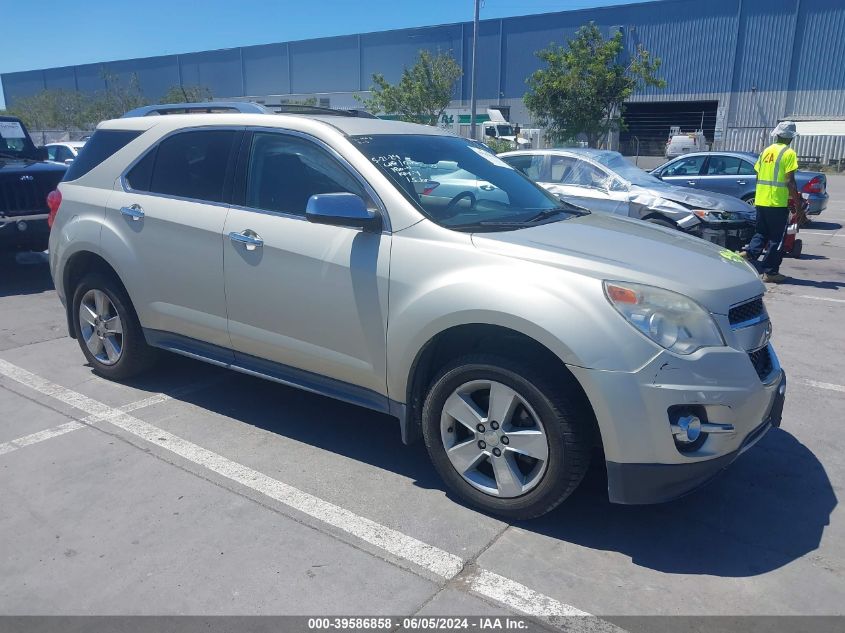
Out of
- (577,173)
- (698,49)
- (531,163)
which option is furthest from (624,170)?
(698,49)

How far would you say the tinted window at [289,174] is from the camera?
13.1 ft

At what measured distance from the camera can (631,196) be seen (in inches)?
385

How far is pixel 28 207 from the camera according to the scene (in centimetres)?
885

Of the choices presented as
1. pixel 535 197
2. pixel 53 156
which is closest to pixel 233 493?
pixel 535 197

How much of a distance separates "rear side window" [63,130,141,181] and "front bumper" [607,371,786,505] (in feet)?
12.8

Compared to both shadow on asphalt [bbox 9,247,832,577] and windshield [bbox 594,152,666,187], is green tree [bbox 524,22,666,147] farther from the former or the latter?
shadow on asphalt [bbox 9,247,832,577]

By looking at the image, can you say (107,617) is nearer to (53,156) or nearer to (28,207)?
(28,207)

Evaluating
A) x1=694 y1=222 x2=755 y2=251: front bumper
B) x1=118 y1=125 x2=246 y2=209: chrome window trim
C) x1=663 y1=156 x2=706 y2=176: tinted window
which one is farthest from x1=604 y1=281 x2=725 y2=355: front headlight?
x1=663 y1=156 x2=706 y2=176: tinted window

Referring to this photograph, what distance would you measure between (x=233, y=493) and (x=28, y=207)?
22.2 ft

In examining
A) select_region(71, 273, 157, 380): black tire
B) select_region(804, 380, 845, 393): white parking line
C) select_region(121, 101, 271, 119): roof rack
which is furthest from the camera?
select_region(804, 380, 845, 393): white parking line

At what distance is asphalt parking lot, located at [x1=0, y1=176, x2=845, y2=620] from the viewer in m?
2.93

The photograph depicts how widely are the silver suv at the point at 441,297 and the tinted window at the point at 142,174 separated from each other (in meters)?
0.01

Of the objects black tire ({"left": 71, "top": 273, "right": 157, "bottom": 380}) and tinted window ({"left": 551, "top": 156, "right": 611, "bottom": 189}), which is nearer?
black tire ({"left": 71, "top": 273, "right": 157, "bottom": 380})

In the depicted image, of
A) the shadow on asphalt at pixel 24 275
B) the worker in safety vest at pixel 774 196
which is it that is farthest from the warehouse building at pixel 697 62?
the worker in safety vest at pixel 774 196
